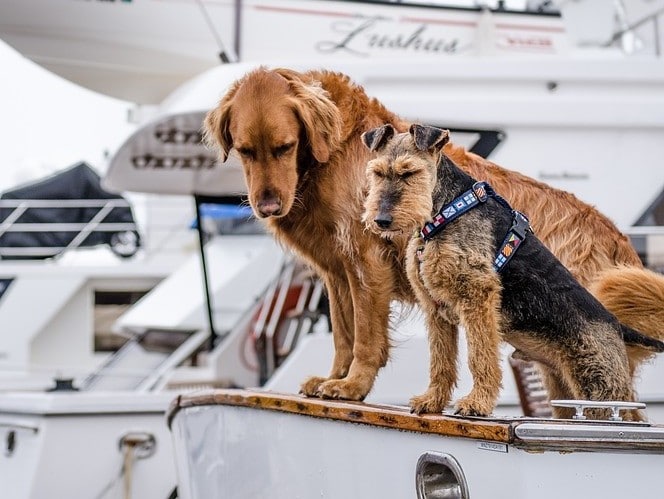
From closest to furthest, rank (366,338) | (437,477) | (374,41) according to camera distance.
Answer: (437,477)
(366,338)
(374,41)

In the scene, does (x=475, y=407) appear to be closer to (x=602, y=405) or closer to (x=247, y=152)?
(x=602, y=405)

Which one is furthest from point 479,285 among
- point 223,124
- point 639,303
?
point 223,124

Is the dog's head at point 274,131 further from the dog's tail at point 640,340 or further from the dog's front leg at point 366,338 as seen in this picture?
the dog's tail at point 640,340

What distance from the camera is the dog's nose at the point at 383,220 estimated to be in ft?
10.1

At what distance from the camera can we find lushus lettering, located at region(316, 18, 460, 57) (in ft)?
30.1

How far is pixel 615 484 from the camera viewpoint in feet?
9.78

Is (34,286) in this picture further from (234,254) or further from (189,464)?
(189,464)

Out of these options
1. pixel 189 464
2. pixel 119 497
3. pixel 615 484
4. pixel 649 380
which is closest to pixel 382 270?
pixel 615 484

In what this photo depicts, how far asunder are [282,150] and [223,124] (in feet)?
0.87

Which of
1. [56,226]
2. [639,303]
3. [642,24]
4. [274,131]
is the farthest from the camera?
[56,226]

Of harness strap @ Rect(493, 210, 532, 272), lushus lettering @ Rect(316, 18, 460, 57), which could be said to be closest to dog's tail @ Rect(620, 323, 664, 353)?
harness strap @ Rect(493, 210, 532, 272)

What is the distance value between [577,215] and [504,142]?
2681 millimetres

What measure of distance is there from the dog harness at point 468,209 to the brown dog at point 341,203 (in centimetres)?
46

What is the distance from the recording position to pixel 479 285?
3197 millimetres
